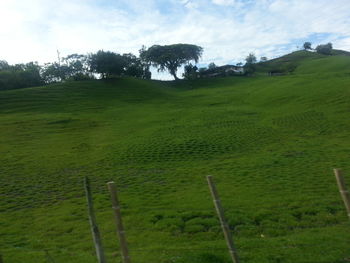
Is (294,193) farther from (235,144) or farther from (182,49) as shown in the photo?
(182,49)

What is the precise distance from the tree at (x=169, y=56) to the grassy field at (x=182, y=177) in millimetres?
60806

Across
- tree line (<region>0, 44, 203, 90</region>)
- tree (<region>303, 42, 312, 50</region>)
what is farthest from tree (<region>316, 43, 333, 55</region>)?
tree line (<region>0, 44, 203, 90</region>)

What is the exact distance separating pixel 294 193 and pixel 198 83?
8279 centimetres

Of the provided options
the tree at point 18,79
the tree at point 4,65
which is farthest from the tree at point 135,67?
the tree at point 4,65

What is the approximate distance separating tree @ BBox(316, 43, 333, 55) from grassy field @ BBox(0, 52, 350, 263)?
363ft

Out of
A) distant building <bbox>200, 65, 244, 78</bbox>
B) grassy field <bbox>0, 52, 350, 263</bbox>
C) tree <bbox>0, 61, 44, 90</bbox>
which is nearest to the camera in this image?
grassy field <bbox>0, 52, 350, 263</bbox>

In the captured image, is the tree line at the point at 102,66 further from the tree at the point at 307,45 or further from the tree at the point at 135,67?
the tree at the point at 307,45

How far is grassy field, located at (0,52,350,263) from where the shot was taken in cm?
1053

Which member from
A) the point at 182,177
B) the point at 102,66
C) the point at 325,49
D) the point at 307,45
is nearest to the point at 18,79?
the point at 102,66

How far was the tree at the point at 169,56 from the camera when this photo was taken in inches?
4392

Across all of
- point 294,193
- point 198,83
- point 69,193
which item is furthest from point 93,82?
point 294,193

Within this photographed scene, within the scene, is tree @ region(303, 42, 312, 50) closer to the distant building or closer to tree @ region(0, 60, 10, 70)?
the distant building

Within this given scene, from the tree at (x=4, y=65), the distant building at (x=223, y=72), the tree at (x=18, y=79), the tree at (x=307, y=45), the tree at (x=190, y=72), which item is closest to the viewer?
the tree at (x=18, y=79)

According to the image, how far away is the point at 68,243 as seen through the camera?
11.7 m
